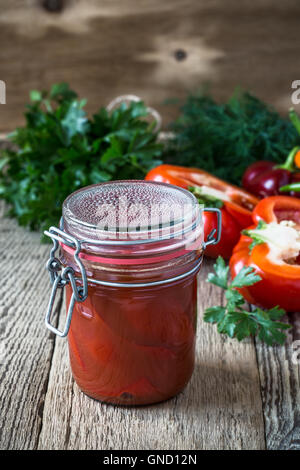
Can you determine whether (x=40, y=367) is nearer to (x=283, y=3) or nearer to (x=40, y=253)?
(x=40, y=253)

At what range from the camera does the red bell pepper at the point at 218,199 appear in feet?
4.44

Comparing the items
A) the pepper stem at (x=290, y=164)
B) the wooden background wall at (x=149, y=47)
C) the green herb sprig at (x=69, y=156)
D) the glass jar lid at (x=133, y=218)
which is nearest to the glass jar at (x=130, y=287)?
the glass jar lid at (x=133, y=218)

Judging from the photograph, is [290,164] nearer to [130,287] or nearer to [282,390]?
[282,390]

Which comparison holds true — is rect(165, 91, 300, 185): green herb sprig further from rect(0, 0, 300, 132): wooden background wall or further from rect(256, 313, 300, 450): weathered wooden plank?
rect(256, 313, 300, 450): weathered wooden plank

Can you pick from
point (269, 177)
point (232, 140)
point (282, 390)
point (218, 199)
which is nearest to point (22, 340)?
point (282, 390)

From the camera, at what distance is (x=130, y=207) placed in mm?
828

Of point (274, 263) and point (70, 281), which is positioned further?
point (274, 263)

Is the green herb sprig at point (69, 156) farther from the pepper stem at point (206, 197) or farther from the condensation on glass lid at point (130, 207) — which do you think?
the condensation on glass lid at point (130, 207)

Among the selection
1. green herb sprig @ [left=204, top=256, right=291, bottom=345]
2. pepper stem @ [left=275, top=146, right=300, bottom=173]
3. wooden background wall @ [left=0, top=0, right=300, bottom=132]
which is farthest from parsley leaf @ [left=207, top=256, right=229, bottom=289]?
wooden background wall @ [left=0, top=0, right=300, bottom=132]

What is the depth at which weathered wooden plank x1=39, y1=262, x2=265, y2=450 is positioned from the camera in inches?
31.7

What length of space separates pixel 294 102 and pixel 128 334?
156 cm

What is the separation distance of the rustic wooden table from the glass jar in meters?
0.04

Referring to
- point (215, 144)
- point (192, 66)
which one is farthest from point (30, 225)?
point (192, 66)

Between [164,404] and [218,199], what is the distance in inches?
24.0
